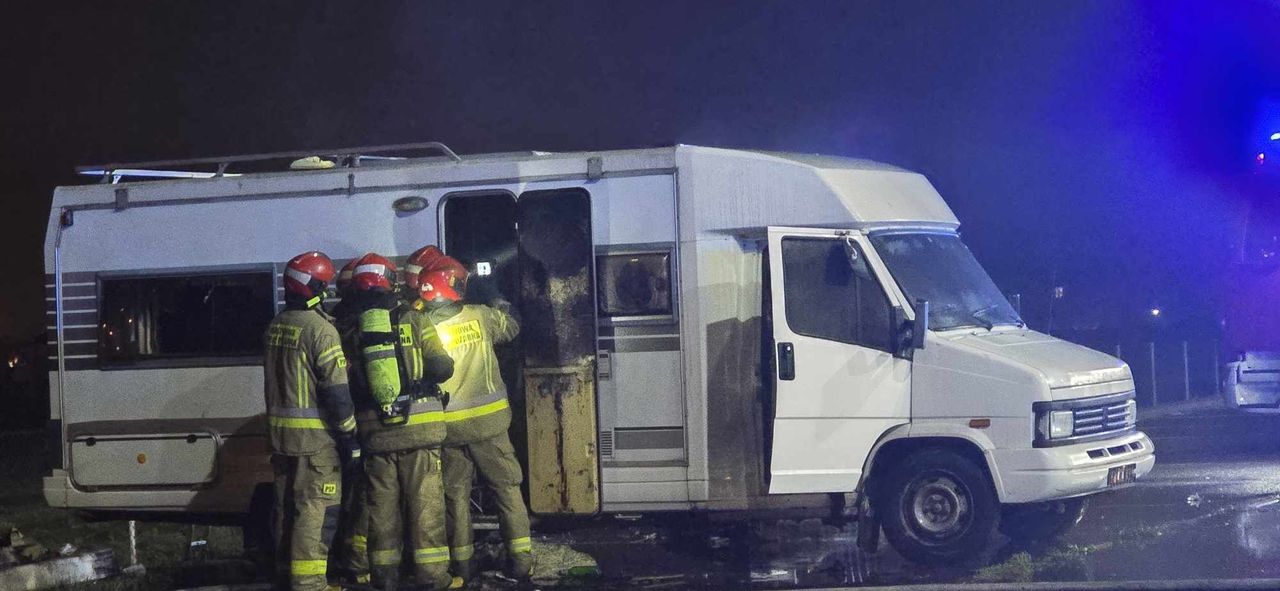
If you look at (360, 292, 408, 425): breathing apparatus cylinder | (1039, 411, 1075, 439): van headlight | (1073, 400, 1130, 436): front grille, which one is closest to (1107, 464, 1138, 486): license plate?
(1073, 400, 1130, 436): front grille

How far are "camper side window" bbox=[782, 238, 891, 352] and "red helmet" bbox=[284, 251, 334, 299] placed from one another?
287 centimetres

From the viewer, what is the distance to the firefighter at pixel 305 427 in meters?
7.53

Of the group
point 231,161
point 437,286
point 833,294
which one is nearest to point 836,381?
point 833,294

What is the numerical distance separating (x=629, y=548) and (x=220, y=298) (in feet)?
11.3

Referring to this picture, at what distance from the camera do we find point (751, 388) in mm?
8273

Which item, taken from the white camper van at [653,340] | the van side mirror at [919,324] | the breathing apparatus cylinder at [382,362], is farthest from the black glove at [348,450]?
the van side mirror at [919,324]

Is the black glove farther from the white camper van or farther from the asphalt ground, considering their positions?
the asphalt ground

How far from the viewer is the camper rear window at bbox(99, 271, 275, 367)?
885 cm

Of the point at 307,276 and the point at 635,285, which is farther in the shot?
the point at 635,285

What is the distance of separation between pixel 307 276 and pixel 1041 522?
201 inches

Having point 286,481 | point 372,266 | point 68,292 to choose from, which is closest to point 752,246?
point 372,266

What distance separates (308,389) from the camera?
7.59 metres

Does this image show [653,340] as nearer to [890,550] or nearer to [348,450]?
[348,450]

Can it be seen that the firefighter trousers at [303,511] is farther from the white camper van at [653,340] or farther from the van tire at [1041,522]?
the van tire at [1041,522]
